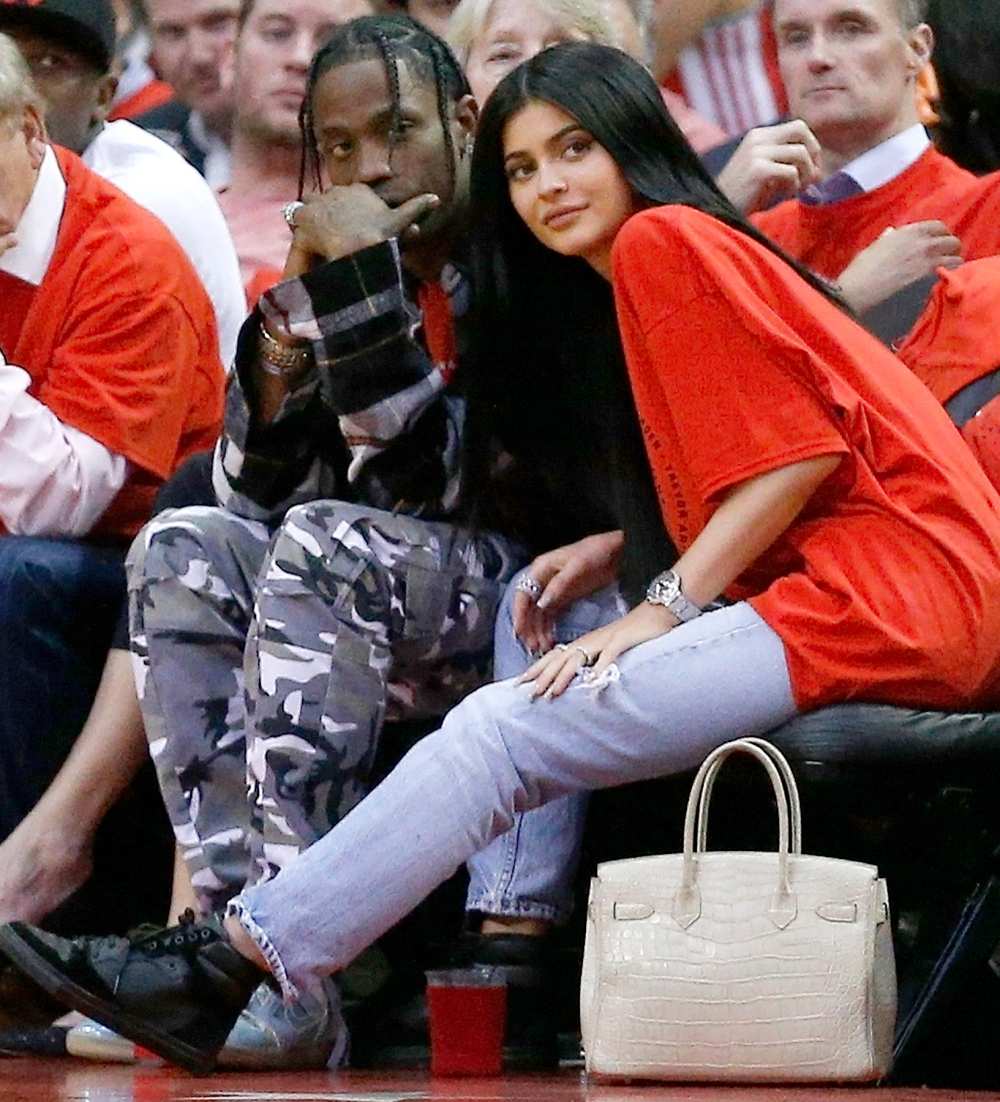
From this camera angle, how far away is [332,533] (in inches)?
123

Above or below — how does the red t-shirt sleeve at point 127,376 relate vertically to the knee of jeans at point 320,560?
above

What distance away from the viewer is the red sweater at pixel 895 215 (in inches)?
142

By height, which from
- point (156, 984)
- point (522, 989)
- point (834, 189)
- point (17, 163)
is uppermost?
point (17, 163)

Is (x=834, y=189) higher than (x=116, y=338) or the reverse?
higher

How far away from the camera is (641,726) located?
281 centimetres

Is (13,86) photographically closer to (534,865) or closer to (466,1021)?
(534,865)

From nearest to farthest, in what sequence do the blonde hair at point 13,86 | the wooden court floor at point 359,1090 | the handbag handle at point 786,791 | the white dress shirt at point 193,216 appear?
the wooden court floor at point 359,1090 < the handbag handle at point 786,791 < the blonde hair at point 13,86 < the white dress shirt at point 193,216

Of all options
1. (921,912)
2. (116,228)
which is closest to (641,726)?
(921,912)

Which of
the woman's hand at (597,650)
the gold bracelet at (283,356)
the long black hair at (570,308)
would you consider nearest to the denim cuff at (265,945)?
the woman's hand at (597,650)

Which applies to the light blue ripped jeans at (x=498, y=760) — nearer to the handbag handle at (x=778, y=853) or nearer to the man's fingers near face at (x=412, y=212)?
the handbag handle at (x=778, y=853)

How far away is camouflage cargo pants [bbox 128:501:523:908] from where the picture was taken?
3074 millimetres

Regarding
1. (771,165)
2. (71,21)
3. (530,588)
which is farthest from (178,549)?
(71,21)

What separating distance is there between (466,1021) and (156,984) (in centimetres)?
37

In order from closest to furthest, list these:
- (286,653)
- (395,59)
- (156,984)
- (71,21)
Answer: (156,984), (286,653), (395,59), (71,21)
